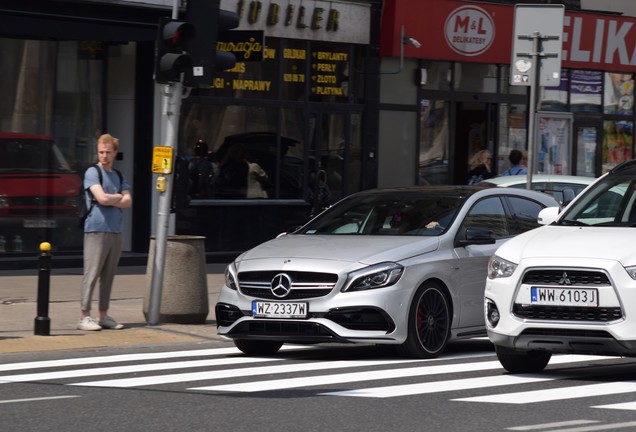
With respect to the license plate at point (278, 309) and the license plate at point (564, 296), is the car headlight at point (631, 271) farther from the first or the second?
the license plate at point (278, 309)

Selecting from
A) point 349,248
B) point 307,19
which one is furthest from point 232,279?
point 307,19

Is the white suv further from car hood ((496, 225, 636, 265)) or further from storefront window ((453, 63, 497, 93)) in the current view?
storefront window ((453, 63, 497, 93))

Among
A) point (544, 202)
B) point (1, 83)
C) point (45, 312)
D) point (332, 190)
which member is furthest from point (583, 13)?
point (45, 312)

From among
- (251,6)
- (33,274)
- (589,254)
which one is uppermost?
Answer: (251,6)

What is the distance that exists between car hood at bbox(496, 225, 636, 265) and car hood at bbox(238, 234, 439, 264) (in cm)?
139

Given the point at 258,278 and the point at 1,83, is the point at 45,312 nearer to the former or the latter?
the point at 258,278

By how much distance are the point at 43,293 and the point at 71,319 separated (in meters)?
1.71

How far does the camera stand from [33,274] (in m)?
20.8

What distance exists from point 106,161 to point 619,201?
209 inches

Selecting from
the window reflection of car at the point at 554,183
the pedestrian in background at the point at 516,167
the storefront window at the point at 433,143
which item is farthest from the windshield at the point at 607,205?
the storefront window at the point at 433,143

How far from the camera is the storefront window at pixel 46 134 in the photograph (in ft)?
69.8

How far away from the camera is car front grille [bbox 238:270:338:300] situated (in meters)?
12.7

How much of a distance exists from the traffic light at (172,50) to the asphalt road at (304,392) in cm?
274

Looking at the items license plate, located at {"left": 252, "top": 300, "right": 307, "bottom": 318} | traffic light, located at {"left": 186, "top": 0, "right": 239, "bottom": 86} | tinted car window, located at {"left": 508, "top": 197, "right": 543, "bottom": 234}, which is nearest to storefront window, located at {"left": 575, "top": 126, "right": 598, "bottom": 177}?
tinted car window, located at {"left": 508, "top": 197, "right": 543, "bottom": 234}
